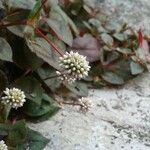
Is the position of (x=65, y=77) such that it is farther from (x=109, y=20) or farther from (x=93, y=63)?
(x=109, y=20)

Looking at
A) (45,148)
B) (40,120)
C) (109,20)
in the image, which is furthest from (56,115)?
(109,20)


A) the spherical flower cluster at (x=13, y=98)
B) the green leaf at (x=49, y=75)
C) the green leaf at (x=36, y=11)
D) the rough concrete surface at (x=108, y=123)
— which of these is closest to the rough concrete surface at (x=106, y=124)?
the rough concrete surface at (x=108, y=123)

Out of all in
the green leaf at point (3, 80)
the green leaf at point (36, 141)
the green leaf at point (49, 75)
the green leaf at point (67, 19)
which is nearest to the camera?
the green leaf at point (36, 141)

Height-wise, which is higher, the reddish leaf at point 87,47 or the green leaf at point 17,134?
A: the green leaf at point 17,134

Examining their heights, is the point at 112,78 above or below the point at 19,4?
below

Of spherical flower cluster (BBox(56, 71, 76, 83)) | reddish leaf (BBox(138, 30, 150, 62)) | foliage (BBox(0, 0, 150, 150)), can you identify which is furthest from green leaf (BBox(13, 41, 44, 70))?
reddish leaf (BBox(138, 30, 150, 62))

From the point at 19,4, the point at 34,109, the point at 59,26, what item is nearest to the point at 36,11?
the point at 19,4

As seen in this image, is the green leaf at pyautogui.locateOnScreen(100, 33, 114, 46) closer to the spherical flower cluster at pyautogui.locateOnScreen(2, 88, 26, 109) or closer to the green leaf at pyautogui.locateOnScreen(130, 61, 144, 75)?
the green leaf at pyautogui.locateOnScreen(130, 61, 144, 75)

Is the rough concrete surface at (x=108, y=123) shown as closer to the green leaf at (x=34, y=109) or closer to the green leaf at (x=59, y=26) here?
the green leaf at (x=34, y=109)

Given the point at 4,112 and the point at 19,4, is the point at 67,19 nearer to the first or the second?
the point at 19,4
